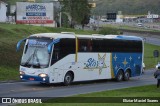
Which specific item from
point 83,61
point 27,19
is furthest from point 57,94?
point 27,19

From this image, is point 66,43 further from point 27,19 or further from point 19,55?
point 27,19

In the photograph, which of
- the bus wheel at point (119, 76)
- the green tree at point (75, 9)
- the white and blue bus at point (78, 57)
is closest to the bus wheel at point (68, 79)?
the white and blue bus at point (78, 57)

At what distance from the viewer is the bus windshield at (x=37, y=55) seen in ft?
83.8

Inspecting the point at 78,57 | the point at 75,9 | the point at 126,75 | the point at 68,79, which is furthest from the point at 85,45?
the point at 75,9

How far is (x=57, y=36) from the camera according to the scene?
86.6ft

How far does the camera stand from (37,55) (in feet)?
84.2

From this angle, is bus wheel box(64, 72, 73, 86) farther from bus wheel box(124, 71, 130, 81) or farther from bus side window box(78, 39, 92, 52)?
bus wheel box(124, 71, 130, 81)

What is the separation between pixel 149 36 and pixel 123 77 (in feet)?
245

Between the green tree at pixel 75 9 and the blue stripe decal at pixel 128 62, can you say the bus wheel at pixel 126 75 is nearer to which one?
the blue stripe decal at pixel 128 62

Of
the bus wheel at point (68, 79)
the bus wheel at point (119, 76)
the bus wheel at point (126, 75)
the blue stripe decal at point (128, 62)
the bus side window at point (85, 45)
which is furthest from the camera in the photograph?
the bus wheel at point (126, 75)

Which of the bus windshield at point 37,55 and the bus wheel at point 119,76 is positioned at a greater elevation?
the bus windshield at point 37,55

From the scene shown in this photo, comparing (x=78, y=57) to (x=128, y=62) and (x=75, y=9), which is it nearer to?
(x=128, y=62)

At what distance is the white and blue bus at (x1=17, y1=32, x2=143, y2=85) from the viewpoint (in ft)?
84.0

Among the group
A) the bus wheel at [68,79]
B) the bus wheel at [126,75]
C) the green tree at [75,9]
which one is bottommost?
the bus wheel at [126,75]
